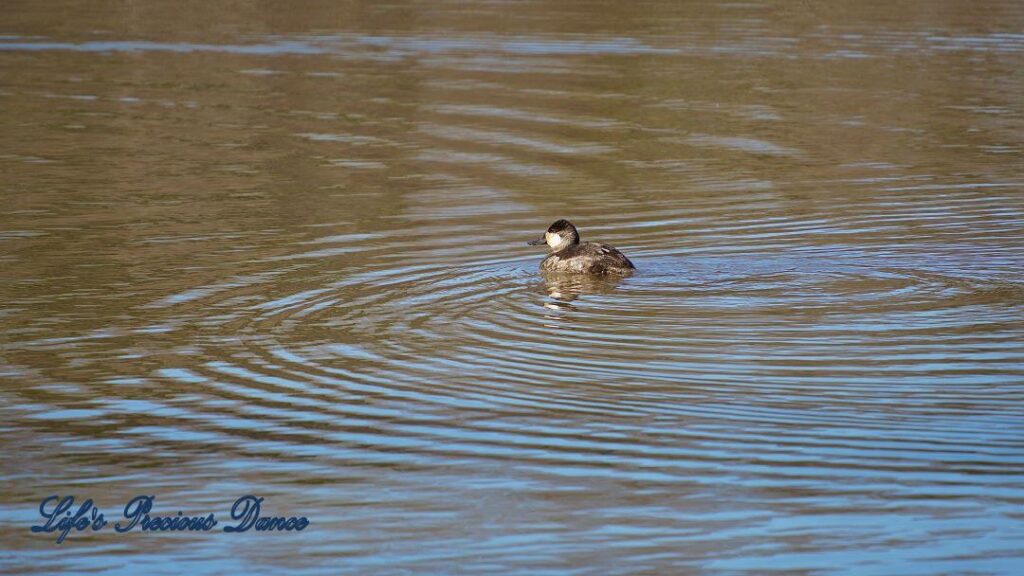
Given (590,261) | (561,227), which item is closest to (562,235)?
(561,227)

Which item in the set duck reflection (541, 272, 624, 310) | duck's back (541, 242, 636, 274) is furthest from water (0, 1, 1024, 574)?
duck's back (541, 242, 636, 274)

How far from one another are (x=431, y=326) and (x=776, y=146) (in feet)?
32.6

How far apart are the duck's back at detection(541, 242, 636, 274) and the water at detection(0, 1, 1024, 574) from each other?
0.19 m

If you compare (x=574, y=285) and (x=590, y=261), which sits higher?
(x=590, y=261)

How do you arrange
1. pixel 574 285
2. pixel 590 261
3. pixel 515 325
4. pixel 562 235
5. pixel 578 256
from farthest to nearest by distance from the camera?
pixel 562 235, pixel 578 256, pixel 590 261, pixel 574 285, pixel 515 325

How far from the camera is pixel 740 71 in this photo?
89.6ft

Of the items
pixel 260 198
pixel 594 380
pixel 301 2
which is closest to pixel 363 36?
pixel 301 2

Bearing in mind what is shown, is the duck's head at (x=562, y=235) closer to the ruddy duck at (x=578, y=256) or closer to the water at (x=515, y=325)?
the ruddy duck at (x=578, y=256)

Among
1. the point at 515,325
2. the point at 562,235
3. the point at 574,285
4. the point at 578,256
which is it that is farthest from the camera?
the point at 562,235

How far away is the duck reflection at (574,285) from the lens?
12.5m

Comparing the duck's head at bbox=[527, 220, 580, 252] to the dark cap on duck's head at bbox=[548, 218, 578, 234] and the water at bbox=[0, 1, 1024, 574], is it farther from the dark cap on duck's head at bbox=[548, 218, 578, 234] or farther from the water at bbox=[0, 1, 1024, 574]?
the water at bbox=[0, 1, 1024, 574]

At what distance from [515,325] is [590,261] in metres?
1.88

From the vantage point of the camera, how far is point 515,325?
37.2 feet

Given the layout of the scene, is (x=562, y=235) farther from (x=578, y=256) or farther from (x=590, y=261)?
(x=590, y=261)
